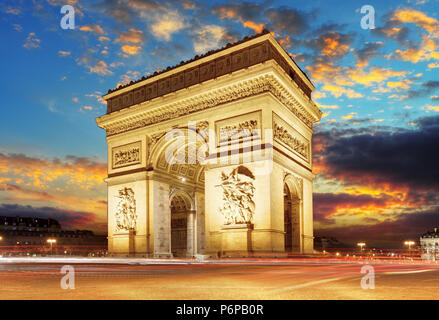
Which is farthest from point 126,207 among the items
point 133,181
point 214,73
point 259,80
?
point 259,80

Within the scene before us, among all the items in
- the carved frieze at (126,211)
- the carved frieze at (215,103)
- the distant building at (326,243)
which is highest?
the carved frieze at (215,103)

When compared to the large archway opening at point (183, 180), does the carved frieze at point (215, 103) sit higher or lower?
higher

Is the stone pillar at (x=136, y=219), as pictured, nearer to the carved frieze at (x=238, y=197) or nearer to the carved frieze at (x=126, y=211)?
the carved frieze at (x=126, y=211)

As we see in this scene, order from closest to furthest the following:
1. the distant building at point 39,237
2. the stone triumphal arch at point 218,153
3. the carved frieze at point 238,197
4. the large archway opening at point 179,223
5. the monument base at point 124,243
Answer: the carved frieze at point 238,197 → the stone triumphal arch at point 218,153 → the monument base at point 124,243 → the large archway opening at point 179,223 → the distant building at point 39,237

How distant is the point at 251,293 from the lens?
20.4ft

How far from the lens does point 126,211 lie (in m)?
25.2

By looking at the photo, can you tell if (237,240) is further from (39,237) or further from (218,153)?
(39,237)

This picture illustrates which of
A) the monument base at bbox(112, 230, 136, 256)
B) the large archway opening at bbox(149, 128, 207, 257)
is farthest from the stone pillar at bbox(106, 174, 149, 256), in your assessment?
the large archway opening at bbox(149, 128, 207, 257)

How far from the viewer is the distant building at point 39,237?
72.0 meters

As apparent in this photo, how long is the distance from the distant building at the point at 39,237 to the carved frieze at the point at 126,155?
157 feet

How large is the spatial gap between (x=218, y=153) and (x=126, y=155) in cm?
756

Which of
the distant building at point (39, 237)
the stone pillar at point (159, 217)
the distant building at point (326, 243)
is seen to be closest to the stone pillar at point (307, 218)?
the stone pillar at point (159, 217)
